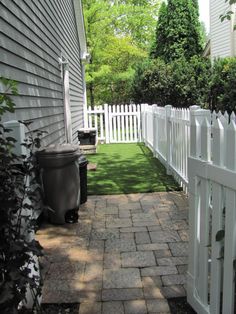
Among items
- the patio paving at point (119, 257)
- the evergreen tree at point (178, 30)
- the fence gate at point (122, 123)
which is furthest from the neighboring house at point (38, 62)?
the evergreen tree at point (178, 30)

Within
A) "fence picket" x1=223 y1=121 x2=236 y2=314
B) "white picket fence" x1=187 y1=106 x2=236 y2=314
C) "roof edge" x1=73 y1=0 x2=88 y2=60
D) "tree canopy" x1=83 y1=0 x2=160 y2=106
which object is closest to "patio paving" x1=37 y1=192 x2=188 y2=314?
"white picket fence" x1=187 y1=106 x2=236 y2=314

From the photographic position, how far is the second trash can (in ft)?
17.3

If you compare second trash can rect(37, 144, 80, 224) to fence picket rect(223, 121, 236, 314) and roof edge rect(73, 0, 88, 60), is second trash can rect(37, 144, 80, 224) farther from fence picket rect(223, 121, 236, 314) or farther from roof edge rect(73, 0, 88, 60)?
roof edge rect(73, 0, 88, 60)

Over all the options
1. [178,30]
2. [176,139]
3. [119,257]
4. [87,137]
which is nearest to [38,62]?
[176,139]

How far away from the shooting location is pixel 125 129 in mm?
16094

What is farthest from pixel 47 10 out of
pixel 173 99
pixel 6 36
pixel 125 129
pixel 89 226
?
pixel 173 99

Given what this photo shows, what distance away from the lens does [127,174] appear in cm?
888

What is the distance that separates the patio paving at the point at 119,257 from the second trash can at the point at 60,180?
203mm

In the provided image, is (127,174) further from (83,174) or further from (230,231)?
(230,231)

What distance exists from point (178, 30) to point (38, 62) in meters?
16.0

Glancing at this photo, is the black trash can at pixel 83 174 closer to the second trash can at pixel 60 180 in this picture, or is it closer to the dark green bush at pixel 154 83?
the second trash can at pixel 60 180

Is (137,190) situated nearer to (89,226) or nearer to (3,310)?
(89,226)

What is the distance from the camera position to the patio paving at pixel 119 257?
3363mm

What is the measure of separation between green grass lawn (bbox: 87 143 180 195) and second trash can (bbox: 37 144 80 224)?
1769mm
